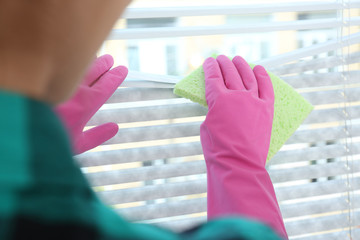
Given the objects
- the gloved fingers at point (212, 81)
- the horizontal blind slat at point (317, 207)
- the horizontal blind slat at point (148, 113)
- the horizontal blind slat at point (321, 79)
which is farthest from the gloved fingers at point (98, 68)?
the horizontal blind slat at point (317, 207)

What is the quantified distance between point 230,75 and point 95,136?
0.30m

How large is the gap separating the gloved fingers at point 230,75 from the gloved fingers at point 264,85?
0.14 ft

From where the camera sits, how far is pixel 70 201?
273 millimetres

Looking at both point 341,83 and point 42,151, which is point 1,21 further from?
point 341,83

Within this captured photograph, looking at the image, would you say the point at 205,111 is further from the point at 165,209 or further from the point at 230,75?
the point at 165,209

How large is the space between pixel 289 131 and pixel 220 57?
222mm

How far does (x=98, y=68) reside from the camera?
2.68ft

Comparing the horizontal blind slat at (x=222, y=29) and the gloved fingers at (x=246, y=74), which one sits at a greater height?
the horizontal blind slat at (x=222, y=29)

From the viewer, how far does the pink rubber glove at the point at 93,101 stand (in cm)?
72

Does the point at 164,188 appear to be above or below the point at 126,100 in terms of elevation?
below

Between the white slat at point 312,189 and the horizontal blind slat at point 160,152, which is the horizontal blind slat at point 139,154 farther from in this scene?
the white slat at point 312,189

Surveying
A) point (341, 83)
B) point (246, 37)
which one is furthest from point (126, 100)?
point (341, 83)

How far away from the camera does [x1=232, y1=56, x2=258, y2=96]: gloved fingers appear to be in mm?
853

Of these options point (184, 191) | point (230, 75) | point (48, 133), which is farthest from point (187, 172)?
point (48, 133)
